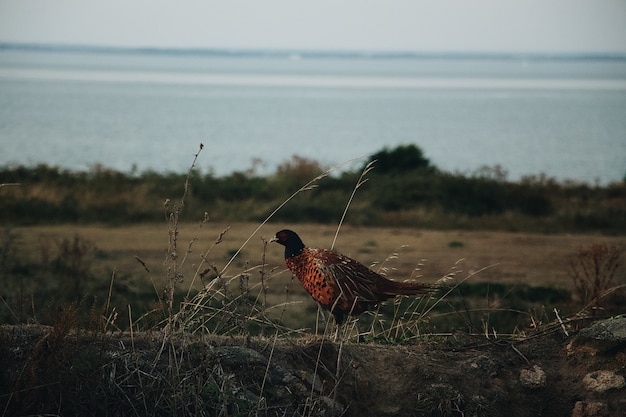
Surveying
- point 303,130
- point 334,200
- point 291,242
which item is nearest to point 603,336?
point 291,242

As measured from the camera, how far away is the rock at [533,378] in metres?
5.55

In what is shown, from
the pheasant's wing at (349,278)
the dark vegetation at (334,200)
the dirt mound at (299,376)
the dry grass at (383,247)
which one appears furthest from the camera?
the dark vegetation at (334,200)

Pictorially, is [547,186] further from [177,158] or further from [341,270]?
[177,158]

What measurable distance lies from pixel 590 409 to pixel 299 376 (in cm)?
176

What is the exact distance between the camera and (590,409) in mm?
5305

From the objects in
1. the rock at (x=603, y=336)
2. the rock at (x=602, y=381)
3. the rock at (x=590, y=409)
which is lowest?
the rock at (x=590, y=409)

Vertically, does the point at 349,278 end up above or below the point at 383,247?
above

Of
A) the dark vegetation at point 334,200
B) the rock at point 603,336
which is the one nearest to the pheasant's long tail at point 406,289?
the rock at point 603,336

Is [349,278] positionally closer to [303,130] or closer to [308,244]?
[308,244]

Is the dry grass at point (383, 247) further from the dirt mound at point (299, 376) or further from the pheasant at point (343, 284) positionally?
the dirt mound at point (299, 376)

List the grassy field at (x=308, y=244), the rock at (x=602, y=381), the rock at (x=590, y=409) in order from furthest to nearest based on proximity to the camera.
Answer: the grassy field at (x=308, y=244) → the rock at (x=602, y=381) → the rock at (x=590, y=409)

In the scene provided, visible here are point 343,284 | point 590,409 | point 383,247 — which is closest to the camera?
point 590,409

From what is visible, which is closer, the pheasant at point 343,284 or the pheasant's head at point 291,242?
the pheasant at point 343,284

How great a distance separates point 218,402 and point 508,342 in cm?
207
